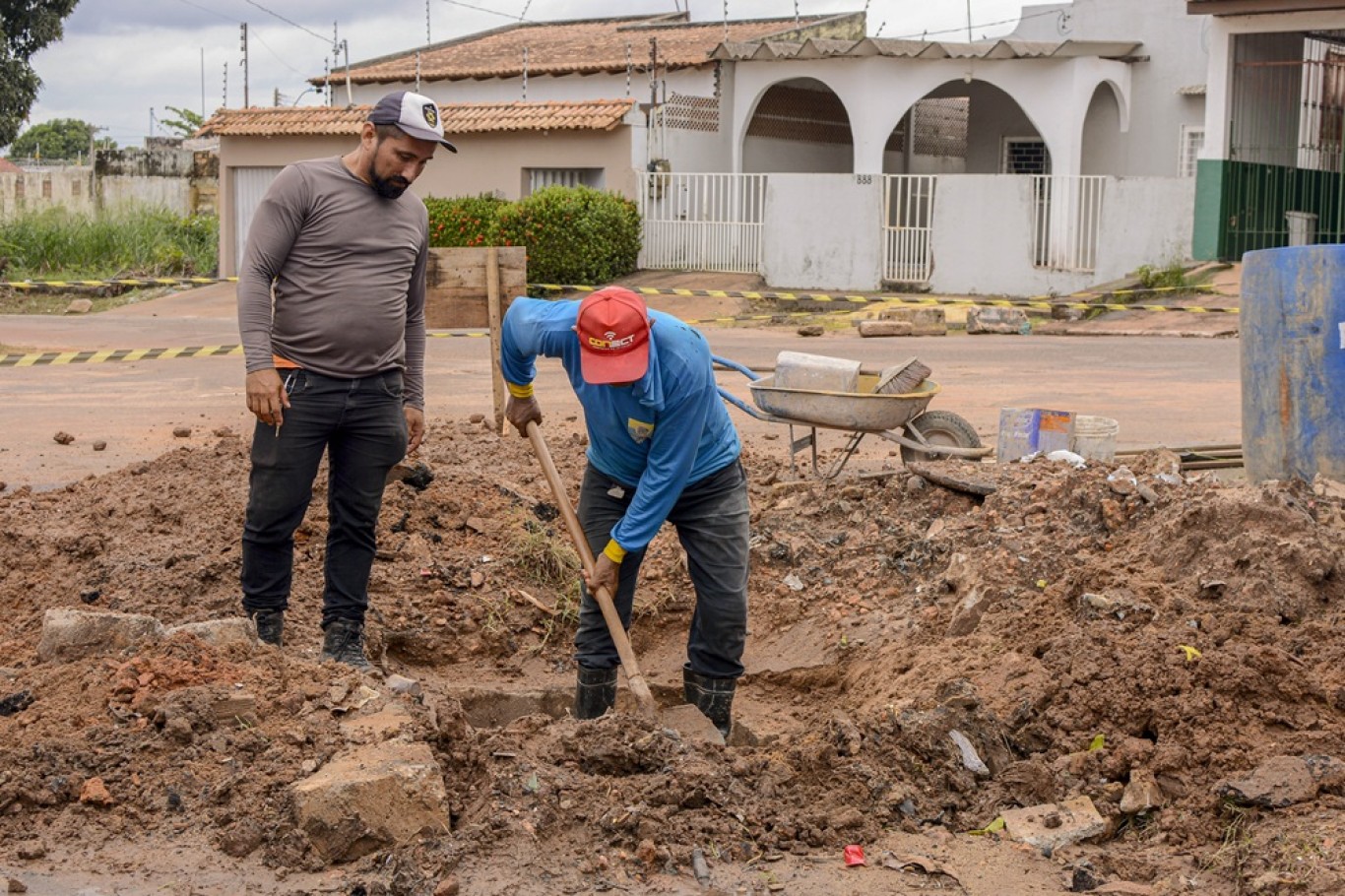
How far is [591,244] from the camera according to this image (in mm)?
24172

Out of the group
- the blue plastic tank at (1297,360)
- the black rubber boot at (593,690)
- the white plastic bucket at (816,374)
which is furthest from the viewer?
the white plastic bucket at (816,374)

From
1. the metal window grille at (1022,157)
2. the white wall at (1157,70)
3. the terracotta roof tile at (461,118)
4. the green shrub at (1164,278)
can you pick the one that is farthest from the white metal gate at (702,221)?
the white wall at (1157,70)

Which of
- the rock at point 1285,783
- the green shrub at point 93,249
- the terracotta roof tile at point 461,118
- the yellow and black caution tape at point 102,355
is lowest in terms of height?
the rock at point 1285,783

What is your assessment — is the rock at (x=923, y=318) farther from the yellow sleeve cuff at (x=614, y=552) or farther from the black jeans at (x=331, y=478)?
the yellow sleeve cuff at (x=614, y=552)

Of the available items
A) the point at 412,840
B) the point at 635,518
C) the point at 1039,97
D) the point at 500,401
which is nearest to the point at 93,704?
the point at 412,840

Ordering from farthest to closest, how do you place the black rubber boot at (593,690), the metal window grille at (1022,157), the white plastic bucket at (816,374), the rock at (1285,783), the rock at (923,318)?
the metal window grille at (1022,157)
the rock at (923,318)
the white plastic bucket at (816,374)
the black rubber boot at (593,690)
the rock at (1285,783)

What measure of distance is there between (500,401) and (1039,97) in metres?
17.8

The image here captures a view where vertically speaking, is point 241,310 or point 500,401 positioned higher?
point 241,310

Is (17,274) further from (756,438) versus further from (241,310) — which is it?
(241,310)

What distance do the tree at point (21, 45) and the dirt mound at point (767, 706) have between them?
23655mm

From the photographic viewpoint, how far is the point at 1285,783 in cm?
428

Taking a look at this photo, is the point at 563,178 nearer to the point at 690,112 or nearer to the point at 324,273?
the point at 690,112

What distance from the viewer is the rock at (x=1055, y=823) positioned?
429 cm

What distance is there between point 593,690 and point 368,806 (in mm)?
1500
